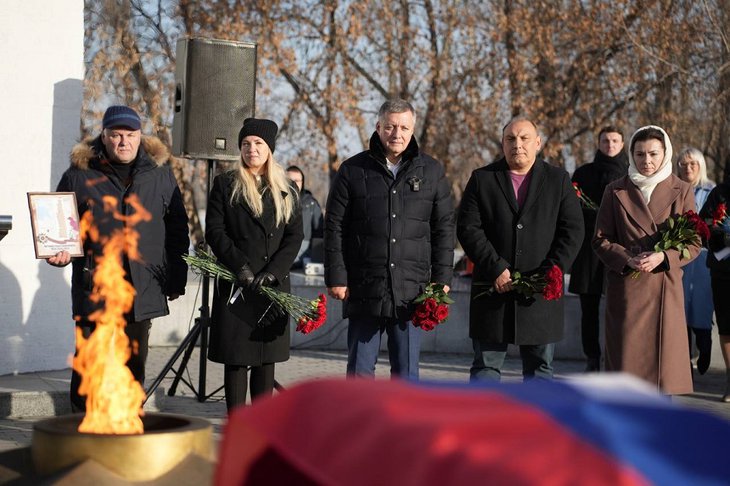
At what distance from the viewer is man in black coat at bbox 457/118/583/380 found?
7.24 metres

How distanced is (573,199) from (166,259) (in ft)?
8.33

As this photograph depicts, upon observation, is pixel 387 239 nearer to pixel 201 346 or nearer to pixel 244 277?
pixel 244 277

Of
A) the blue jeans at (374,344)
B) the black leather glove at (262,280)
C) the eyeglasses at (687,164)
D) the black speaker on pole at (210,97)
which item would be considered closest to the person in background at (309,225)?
the black speaker on pole at (210,97)

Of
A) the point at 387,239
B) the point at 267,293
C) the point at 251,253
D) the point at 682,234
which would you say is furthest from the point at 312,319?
the point at 682,234

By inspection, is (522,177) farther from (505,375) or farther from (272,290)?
(505,375)

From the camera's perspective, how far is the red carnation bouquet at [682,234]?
7539 mm

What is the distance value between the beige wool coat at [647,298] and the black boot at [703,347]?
348 centimetres

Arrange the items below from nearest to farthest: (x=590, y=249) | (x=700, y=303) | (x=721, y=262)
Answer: (x=721, y=262) < (x=590, y=249) < (x=700, y=303)

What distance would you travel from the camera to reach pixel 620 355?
25.0 ft

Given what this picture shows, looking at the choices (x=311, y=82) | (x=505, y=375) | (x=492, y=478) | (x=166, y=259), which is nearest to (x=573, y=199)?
(x=166, y=259)

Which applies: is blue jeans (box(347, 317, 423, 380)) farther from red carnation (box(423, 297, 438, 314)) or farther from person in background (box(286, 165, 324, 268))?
person in background (box(286, 165, 324, 268))

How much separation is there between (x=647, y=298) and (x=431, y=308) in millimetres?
1528

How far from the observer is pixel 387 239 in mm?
7164

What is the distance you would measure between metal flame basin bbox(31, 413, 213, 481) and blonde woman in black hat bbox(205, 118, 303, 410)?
3531 millimetres
